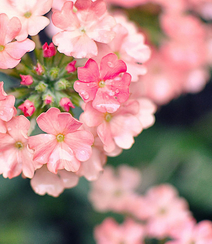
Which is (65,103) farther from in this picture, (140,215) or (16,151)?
(140,215)

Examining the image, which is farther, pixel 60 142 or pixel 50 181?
pixel 50 181

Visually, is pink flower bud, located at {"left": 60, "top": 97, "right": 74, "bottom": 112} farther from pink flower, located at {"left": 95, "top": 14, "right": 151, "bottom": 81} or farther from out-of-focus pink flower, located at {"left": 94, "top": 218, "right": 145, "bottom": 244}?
out-of-focus pink flower, located at {"left": 94, "top": 218, "right": 145, "bottom": 244}

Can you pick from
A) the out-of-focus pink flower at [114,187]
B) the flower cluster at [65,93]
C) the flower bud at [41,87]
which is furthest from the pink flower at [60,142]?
the out-of-focus pink flower at [114,187]

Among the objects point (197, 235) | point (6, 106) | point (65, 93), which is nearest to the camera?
point (6, 106)

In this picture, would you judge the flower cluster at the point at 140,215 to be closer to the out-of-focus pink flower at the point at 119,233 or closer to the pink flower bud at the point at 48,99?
the out-of-focus pink flower at the point at 119,233

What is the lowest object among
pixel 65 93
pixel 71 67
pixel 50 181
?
pixel 50 181

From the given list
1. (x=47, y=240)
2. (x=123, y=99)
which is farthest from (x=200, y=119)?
(x=123, y=99)

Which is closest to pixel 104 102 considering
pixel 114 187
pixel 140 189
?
pixel 114 187
